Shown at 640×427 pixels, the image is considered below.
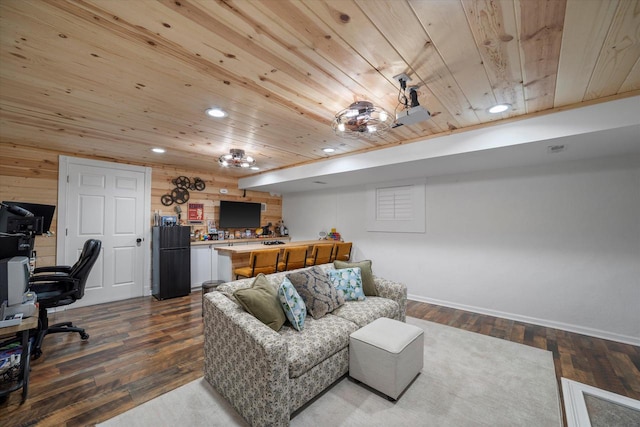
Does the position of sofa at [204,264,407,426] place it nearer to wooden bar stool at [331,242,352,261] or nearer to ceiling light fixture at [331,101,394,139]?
ceiling light fixture at [331,101,394,139]

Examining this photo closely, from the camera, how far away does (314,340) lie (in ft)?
6.66

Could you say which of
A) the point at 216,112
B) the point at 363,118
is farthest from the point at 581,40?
the point at 216,112

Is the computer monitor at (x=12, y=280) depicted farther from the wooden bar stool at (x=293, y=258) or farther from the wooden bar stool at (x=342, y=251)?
the wooden bar stool at (x=342, y=251)

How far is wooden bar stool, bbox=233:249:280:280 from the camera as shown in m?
3.87

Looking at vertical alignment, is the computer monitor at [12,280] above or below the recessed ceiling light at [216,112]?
below

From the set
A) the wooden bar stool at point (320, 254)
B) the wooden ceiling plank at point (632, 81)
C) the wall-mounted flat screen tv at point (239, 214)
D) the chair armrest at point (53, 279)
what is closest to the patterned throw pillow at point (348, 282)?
the wooden bar stool at point (320, 254)

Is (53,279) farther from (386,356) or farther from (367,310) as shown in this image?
(386,356)

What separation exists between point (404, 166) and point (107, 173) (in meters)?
4.72

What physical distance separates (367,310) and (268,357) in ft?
4.44

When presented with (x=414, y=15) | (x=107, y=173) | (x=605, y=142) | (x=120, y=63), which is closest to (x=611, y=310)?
(x=605, y=142)

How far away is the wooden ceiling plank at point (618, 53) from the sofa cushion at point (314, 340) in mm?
2541

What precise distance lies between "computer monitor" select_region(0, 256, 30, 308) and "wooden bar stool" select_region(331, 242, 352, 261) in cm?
392

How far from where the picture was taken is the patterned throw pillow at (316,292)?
2494 mm

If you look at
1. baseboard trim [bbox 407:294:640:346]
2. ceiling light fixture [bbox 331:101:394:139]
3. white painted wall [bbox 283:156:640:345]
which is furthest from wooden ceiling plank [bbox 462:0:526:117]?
baseboard trim [bbox 407:294:640:346]
